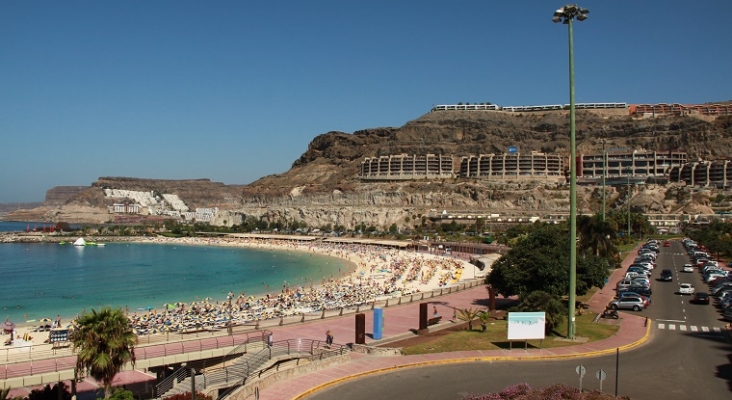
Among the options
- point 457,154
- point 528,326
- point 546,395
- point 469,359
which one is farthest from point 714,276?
point 457,154

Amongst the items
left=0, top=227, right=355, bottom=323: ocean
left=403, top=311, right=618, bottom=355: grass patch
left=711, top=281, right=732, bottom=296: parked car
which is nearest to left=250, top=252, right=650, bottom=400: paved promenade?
left=403, top=311, right=618, bottom=355: grass patch

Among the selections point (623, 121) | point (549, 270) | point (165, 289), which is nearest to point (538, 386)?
point (549, 270)

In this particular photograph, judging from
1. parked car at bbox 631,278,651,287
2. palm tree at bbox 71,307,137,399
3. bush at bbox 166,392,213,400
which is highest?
palm tree at bbox 71,307,137,399

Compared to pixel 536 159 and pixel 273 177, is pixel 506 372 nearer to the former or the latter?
pixel 536 159

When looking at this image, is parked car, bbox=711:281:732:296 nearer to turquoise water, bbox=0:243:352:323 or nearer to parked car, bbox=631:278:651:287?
parked car, bbox=631:278:651:287

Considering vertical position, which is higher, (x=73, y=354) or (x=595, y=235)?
(x=595, y=235)

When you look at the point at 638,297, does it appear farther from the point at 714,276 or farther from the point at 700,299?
the point at 714,276

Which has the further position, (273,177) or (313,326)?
(273,177)
